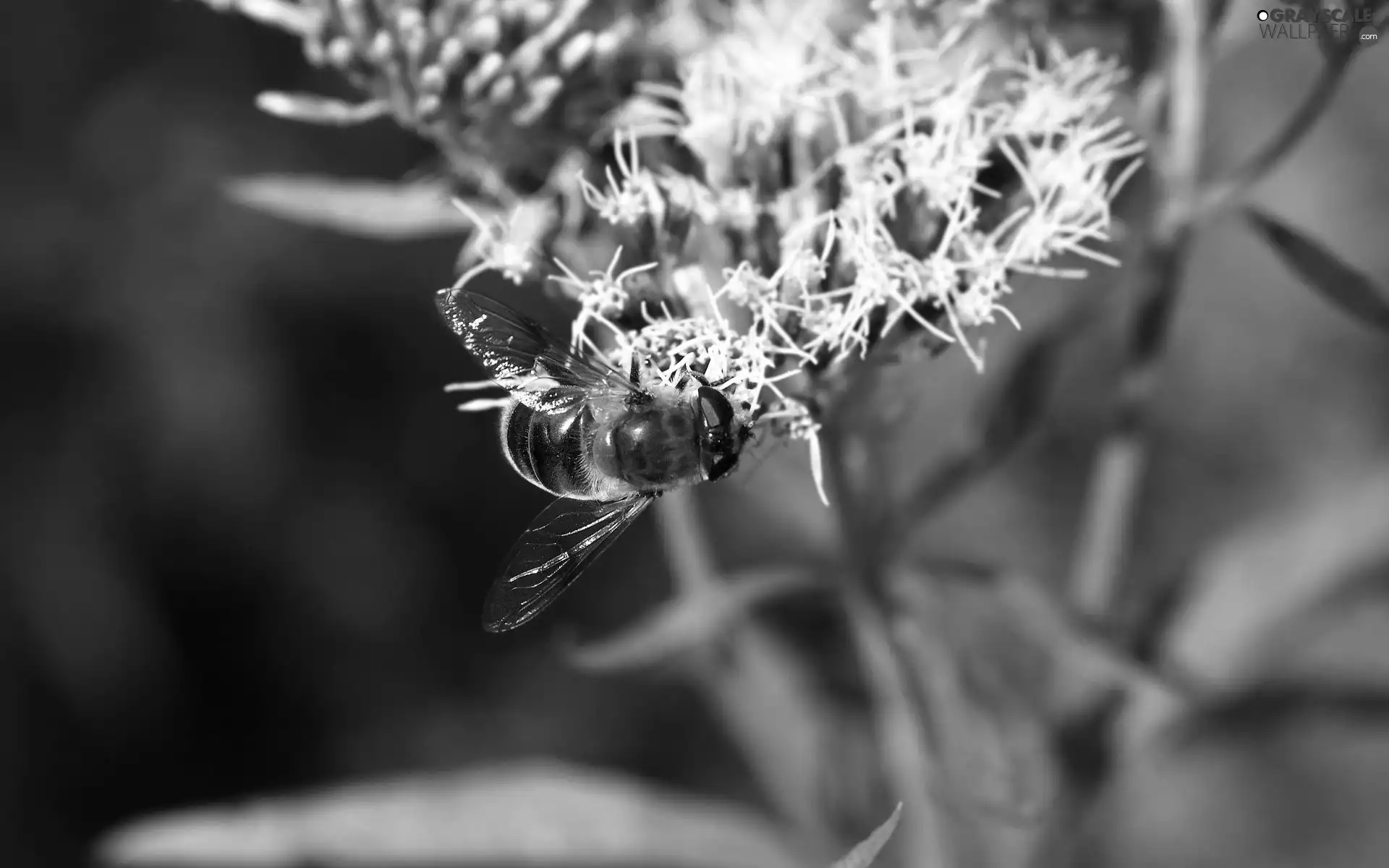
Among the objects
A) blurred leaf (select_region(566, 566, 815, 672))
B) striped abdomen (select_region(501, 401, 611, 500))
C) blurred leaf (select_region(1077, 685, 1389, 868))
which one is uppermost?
striped abdomen (select_region(501, 401, 611, 500))

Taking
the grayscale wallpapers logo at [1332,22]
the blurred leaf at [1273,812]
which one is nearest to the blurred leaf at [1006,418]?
the grayscale wallpapers logo at [1332,22]

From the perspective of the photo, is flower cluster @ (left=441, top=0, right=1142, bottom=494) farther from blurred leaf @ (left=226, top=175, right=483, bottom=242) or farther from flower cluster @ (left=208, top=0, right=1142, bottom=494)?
blurred leaf @ (left=226, top=175, right=483, bottom=242)

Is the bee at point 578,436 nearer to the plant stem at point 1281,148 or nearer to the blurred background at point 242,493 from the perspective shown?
the plant stem at point 1281,148

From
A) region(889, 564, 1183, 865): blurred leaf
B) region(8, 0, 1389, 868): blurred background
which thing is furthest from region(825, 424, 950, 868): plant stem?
region(8, 0, 1389, 868): blurred background

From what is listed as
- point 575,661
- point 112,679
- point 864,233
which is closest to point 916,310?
point 864,233

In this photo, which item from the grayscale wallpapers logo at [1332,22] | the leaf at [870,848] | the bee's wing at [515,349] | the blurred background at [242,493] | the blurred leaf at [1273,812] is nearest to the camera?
the leaf at [870,848]
